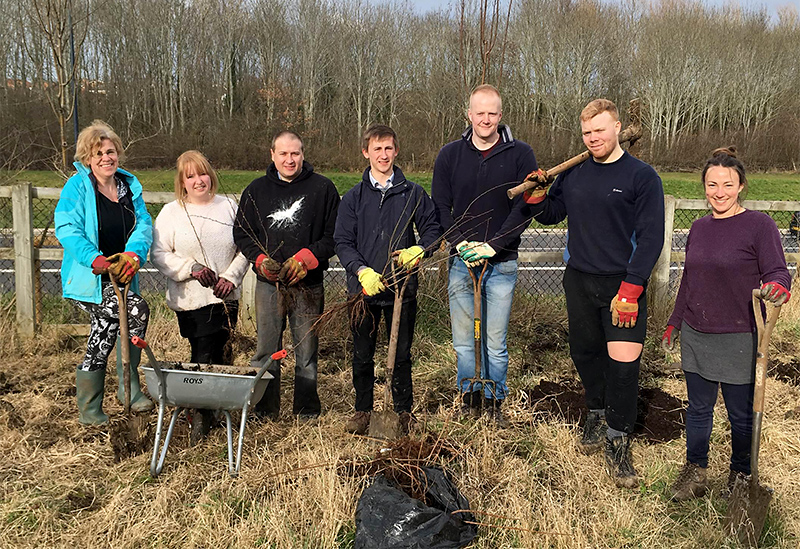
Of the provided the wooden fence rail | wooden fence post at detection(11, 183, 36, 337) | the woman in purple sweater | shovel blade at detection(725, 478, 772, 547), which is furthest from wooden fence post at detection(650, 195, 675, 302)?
wooden fence post at detection(11, 183, 36, 337)

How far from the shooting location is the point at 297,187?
3.66 metres

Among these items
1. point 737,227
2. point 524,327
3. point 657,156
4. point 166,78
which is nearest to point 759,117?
point 657,156

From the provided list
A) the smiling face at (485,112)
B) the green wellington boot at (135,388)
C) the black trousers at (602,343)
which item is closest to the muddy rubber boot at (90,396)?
the green wellington boot at (135,388)

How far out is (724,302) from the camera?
9.49 ft

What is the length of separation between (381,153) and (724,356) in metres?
2.06

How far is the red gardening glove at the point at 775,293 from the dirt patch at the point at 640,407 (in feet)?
4.82

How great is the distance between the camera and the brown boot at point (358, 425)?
11.9 feet

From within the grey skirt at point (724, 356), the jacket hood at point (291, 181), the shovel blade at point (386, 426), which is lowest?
Result: the shovel blade at point (386, 426)

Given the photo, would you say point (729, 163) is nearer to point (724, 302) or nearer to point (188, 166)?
point (724, 302)

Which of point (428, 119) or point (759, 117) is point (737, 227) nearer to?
point (428, 119)

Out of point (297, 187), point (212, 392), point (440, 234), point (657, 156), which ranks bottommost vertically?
point (212, 392)

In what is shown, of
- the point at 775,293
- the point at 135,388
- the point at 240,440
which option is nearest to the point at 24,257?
the point at 135,388

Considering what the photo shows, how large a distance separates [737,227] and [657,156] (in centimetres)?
3079

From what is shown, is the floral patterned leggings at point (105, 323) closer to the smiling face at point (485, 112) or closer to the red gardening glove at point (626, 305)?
the smiling face at point (485, 112)
